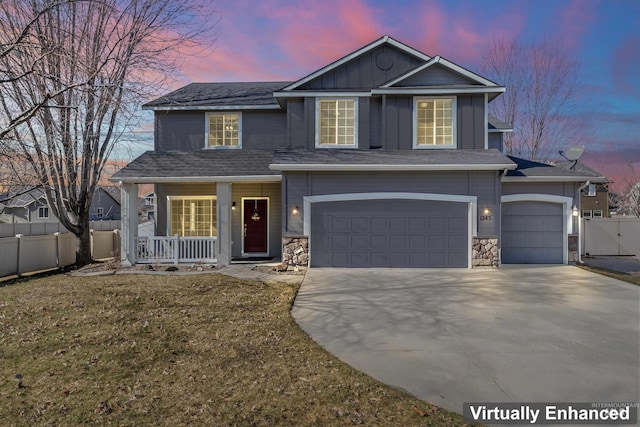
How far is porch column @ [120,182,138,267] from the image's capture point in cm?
1136

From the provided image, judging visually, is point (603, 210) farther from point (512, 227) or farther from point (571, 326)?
point (571, 326)

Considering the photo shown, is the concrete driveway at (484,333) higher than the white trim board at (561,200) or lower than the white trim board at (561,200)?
lower

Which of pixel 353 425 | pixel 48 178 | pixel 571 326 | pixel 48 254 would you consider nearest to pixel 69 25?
pixel 48 178

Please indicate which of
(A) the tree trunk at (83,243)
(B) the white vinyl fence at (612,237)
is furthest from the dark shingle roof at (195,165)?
(B) the white vinyl fence at (612,237)

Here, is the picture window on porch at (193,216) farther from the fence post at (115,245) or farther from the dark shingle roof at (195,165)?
the fence post at (115,245)

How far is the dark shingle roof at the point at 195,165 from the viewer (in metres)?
11.4

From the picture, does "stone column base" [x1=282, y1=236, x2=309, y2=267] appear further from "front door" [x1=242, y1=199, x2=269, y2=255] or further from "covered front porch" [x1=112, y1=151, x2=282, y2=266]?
"front door" [x1=242, y1=199, x2=269, y2=255]

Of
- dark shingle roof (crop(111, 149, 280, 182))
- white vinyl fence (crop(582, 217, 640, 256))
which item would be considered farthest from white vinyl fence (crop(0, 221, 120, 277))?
white vinyl fence (crop(582, 217, 640, 256))

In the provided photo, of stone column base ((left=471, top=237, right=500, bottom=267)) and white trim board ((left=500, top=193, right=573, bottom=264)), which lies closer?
stone column base ((left=471, top=237, right=500, bottom=267))

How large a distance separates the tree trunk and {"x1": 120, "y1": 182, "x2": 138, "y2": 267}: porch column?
2154 millimetres

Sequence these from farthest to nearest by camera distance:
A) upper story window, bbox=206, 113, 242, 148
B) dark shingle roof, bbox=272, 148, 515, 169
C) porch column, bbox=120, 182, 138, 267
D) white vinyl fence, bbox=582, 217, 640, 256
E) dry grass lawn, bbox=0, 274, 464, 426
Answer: white vinyl fence, bbox=582, 217, 640, 256
upper story window, bbox=206, 113, 242, 148
porch column, bbox=120, 182, 138, 267
dark shingle roof, bbox=272, 148, 515, 169
dry grass lawn, bbox=0, 274, 464, 426

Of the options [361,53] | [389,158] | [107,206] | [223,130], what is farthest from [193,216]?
[107,206]

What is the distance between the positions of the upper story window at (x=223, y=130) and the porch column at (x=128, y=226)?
3.44 meters

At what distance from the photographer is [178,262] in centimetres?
1147
